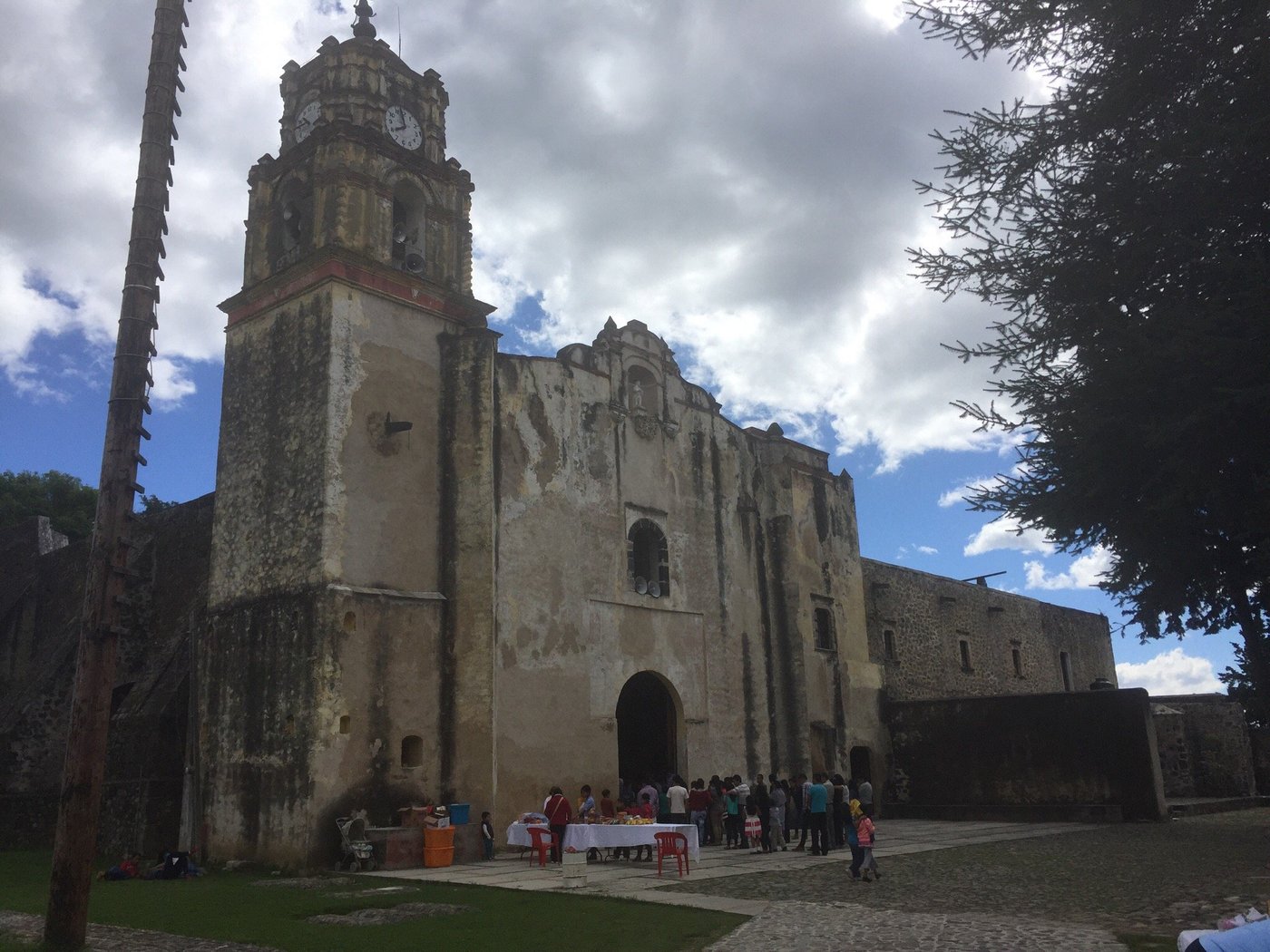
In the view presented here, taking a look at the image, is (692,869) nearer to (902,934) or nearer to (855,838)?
(855,838)

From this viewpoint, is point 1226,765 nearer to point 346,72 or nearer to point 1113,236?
point 1113,236

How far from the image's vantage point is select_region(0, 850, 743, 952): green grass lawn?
27.0 feet

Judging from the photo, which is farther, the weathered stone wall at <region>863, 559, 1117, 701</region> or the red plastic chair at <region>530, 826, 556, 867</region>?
the weathered stone wall at <region>863, 559, 1117, 701</region>

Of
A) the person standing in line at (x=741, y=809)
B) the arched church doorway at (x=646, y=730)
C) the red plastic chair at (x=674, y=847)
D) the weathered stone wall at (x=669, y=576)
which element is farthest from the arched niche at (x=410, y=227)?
the red plastic chair at (x=674, y=847)

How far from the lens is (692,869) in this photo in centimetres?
1312

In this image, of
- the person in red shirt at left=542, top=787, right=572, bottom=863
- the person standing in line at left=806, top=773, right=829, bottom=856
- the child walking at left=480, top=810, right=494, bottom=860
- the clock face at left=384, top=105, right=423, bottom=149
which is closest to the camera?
the person in red shirt at left=542, top=787, right=572, bottom=863

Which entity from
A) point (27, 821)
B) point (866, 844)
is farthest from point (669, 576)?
point (27, 821)

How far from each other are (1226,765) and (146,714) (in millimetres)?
23489

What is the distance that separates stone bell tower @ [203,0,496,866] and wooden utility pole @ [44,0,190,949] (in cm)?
624

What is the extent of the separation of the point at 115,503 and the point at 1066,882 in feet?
32.5

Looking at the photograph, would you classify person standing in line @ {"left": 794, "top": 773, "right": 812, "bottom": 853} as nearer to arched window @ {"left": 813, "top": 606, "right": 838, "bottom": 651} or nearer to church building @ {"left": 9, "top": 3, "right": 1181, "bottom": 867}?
church building @ {"left": 9, "top": 3, "right": 1181, "bottom": 867}

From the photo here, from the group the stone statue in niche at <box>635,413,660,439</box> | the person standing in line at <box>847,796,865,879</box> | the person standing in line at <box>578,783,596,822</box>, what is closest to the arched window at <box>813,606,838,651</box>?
the stone statue in niche at <box>635,413,660,439</box>

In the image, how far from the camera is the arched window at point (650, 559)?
19.7 meters

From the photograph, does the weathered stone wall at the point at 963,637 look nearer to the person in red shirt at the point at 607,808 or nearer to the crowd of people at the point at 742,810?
the crowd of people at the point at 742,810
